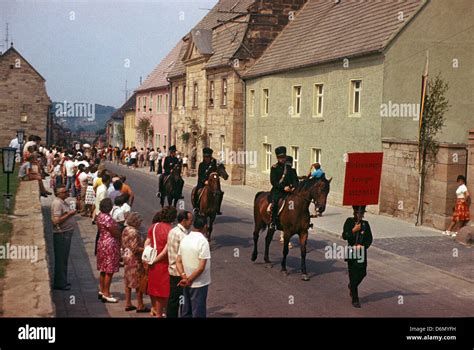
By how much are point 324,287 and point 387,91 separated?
13.1 metres

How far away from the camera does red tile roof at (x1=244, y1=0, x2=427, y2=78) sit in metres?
24.6

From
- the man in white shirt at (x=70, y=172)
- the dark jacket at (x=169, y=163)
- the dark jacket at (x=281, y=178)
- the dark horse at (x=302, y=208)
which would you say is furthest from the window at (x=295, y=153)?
the dark horse at (x=302, y=208)

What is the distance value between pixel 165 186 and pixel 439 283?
9083mm

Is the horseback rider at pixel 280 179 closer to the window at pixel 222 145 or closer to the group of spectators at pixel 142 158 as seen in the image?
the window at pixel 222 145

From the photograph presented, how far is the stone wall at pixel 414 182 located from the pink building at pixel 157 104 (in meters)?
32.1

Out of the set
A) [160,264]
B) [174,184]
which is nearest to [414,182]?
[174,184]

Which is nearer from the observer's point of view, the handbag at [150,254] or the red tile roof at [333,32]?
the handbag at [150,254]

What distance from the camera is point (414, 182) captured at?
850 inches

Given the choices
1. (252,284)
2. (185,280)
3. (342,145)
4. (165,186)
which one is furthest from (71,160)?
(185,280)

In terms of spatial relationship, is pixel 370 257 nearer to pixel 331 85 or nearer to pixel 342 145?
pixel 342 145

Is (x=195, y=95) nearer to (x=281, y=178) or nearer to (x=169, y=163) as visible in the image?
(x=169, y=163)

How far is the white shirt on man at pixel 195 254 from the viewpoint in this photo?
852 cm

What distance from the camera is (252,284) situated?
1252 centimetres

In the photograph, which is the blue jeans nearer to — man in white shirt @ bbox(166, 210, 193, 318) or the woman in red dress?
man in white shirt @ bbox(166, 210, 193, 318)
